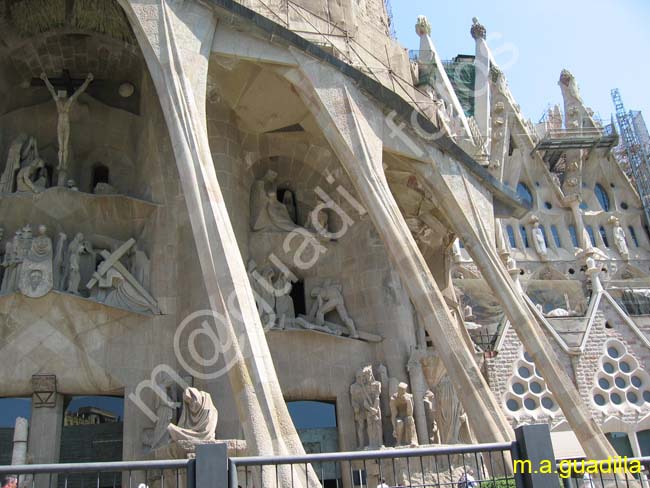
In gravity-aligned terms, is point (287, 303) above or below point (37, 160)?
below

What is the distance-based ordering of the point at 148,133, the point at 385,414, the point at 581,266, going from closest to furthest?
1. the point at 385,414
2. the point at 148,133
3. the point at 581,266

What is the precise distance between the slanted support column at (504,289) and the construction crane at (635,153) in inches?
860

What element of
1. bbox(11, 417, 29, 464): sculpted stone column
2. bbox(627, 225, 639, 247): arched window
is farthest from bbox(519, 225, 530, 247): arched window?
bbox(11, 417, 29, 464): sculpted stone column

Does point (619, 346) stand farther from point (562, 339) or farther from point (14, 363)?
point (14, 363)

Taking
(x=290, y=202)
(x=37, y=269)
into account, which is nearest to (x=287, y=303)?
(x=290, y=202)

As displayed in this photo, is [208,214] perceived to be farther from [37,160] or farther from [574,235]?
[574,235]

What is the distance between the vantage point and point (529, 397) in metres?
18.6

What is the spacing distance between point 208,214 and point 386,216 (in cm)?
312

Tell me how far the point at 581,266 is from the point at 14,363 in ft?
76.9

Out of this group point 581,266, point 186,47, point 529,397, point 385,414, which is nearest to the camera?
point 186,47

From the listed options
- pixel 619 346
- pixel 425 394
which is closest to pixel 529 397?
pixel 619 346

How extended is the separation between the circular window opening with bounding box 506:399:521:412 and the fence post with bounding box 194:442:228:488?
51.9 feet

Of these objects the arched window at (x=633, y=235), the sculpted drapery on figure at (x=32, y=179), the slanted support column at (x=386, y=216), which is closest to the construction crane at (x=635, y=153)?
the arched window at (x=633, y=235)

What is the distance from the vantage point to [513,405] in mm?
18469
